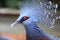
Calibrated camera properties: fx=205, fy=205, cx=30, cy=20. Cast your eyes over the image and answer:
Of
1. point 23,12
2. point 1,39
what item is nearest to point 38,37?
point 23,12

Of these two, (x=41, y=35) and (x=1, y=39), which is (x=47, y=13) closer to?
(x=41, y=35)

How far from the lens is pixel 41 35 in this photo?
2.84 feet

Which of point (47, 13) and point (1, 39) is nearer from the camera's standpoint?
point (47, 13)

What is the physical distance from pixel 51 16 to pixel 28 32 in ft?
0.40

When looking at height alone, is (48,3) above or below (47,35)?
above

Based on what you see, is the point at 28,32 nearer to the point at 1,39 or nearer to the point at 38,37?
the point at 38,37

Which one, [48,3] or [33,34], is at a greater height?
[48,3]

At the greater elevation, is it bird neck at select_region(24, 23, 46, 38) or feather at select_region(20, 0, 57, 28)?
feather at select_region(20, 0, 57, 28)

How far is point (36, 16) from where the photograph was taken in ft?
2.84

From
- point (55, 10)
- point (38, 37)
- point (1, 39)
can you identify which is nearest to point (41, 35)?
point (38, 37)

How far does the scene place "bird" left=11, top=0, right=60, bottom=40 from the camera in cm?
86

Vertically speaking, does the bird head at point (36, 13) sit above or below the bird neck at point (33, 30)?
above

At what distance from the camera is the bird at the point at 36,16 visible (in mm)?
860

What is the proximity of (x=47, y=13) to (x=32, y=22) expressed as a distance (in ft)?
0.25
